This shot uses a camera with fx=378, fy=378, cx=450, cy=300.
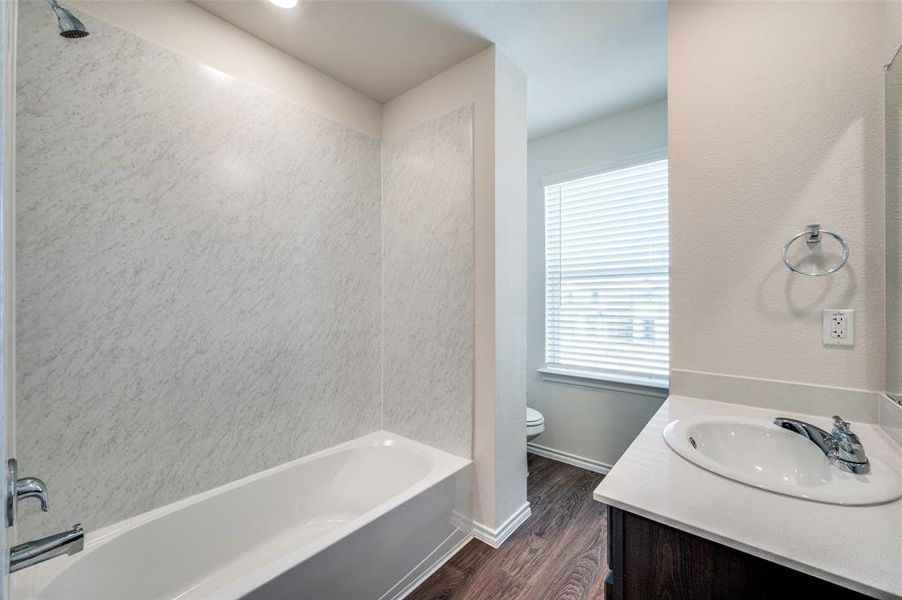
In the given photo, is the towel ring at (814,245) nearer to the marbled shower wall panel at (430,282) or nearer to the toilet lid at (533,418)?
the marbled shower wall panel at (430,282)

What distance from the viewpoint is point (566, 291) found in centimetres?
289

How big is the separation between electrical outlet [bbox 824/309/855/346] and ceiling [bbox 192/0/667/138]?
1480mm

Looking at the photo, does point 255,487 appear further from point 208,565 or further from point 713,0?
point 713,0

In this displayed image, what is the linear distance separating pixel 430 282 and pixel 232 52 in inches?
58.7

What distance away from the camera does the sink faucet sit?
35.9 inches

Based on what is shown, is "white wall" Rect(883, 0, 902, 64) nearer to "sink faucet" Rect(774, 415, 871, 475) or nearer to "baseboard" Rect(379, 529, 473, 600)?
"sink faucet" Rect(774, 415, 871, 475)

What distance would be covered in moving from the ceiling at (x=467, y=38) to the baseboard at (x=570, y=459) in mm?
2488

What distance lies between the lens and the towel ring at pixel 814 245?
124cm

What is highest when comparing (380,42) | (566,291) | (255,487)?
(380,42)

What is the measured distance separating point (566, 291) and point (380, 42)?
2.01 meters

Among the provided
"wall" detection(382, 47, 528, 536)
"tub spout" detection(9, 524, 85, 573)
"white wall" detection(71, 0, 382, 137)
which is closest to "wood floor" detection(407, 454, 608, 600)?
"wall" detection(382, 47, 528, 536)

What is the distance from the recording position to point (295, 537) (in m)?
1.91

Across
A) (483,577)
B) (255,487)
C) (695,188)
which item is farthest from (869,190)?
(255,487)

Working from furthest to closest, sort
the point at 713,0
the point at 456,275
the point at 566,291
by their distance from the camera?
the point at 566,291
the point at 456,275
the point at 713,0
